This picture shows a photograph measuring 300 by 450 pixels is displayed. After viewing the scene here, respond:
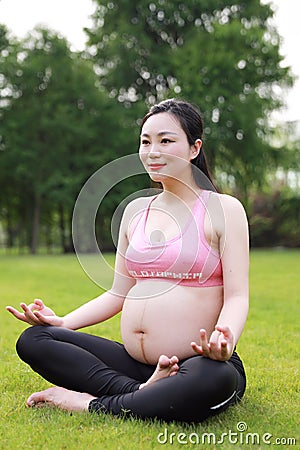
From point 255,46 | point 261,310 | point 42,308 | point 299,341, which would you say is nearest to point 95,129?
point 255,46

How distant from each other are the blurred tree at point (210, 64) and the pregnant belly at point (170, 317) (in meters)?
20.6

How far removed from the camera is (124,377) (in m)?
2.83

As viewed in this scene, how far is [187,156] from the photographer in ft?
9.41

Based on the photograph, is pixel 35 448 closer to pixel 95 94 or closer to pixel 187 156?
pixel 187 156

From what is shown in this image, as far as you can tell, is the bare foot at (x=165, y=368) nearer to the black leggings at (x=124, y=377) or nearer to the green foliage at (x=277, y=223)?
the black leggings at (x=124, y=377)

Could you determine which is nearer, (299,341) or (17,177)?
(299,341)

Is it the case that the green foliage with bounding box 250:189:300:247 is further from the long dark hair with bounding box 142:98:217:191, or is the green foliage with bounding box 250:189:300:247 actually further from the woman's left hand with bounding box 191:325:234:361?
the woman's left hand with bounding box 191:325:234:361

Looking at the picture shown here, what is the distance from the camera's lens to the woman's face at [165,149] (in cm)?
282

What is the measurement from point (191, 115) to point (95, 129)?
2086 cm

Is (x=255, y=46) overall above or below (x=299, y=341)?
above

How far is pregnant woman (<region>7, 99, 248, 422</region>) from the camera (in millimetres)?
2633

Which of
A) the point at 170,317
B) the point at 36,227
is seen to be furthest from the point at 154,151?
the point at 36,227

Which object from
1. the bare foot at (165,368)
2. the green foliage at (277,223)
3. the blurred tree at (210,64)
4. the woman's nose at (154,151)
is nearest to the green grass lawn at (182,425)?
the bare foot at (165,368)

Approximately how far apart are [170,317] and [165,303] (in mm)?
63
